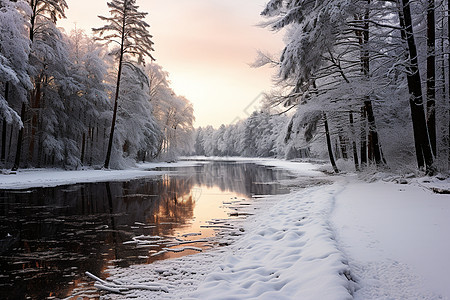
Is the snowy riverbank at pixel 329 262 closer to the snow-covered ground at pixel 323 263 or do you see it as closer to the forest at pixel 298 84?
the snow-covered ground at pixel 323 263

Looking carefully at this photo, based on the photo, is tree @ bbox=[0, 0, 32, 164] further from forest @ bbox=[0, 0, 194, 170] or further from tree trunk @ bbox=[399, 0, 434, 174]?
tree trunk @ bbox=[399, 0, 434, 174]

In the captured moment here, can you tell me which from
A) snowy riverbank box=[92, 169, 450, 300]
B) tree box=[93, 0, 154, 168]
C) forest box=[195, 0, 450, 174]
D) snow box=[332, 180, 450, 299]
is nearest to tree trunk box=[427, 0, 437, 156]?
forest box=[195, 0, 450, 174]

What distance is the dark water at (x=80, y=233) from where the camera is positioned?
3896 millimetres

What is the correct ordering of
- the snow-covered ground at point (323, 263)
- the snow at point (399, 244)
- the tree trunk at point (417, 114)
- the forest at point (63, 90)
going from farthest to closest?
the forest at point (63, 90) → the tree trunk at point (417, 114) → the snow-covered ground at point (323, 263) → the snow at point (399, 244)

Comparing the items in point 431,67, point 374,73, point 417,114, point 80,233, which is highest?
point 374,73

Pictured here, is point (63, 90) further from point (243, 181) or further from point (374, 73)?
point (374, 73)

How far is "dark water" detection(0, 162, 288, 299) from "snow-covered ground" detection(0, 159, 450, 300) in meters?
0.61

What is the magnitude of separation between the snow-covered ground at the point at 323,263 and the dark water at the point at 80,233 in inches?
Answer: 24.1

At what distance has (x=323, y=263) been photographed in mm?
3539

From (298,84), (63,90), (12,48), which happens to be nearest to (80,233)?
(298,84)

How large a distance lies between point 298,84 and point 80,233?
1036 centimetres

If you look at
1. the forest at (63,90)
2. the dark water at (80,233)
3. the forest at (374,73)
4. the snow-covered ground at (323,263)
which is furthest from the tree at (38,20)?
the snow-covered ground at (323,263)

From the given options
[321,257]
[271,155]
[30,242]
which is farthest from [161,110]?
[271,155]

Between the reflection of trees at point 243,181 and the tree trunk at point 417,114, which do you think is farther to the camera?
the reflection of trees at point 243,181
